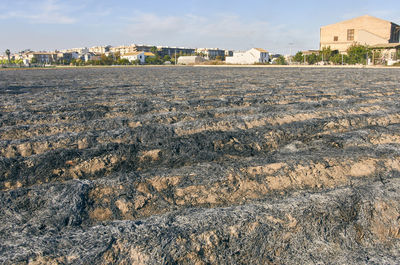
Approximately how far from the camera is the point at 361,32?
154 feet

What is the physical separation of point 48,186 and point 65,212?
47cm

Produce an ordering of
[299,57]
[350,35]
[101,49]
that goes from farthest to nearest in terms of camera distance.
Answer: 1. [101,49]
2. [350,35]
3. [299,57]

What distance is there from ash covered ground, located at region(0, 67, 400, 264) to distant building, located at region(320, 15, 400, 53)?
4922 cm

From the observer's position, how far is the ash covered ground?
169 cm

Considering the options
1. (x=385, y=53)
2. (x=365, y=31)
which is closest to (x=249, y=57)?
(x=365, y=31)

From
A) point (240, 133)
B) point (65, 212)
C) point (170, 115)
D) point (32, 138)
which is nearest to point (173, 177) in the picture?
point (65, 212)

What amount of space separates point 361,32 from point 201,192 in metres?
52.8

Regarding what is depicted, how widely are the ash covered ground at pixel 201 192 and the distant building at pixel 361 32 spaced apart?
4922 centimetres

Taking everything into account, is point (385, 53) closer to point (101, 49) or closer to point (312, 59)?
point (312, 59)

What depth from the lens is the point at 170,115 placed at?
4.80m

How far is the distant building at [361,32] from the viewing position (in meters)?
46.5

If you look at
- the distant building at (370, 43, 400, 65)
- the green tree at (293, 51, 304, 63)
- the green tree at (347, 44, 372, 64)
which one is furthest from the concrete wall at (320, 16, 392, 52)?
the green tree at (347, 44, 372, 64)

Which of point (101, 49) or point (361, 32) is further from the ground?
point (101, 49)

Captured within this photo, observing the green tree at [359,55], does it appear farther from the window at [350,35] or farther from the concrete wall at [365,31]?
the window at [350,35]
